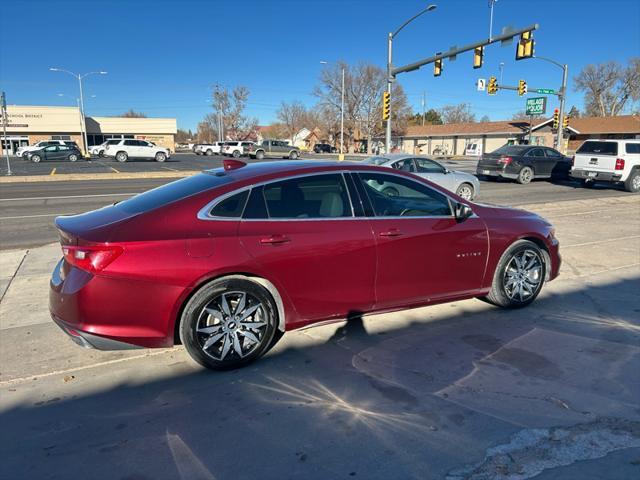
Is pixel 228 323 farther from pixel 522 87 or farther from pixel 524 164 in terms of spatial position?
pixel 522 87

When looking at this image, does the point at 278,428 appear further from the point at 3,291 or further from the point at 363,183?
the point at 3,291

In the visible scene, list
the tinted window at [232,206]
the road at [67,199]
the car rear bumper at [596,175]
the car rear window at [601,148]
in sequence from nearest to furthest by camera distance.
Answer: the tinted window at [232,206] → the road at [67,199] → the car rear bumper at [596,175] → the car rear window at [601,148]

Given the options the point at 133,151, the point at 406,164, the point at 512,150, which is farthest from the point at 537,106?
the point at 406,164

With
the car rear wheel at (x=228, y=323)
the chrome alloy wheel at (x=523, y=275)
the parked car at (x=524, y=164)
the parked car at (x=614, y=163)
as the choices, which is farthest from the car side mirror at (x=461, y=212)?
the parked car at (x=524, y=164)

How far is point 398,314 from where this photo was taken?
480 centimetres

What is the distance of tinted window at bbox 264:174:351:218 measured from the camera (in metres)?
3.78

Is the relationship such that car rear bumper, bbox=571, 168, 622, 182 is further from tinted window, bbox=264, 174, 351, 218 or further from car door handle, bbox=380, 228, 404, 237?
tinted window, bbox=264, 174, 351, 218

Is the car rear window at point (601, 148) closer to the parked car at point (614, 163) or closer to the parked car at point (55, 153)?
the parked car at point (614, 163)

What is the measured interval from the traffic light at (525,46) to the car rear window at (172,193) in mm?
20275

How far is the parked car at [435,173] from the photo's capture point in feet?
44.4

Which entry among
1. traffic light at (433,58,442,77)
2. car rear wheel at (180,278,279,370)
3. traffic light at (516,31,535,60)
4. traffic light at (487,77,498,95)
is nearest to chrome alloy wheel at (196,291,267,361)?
car rear wheel at (180,278,279,370)

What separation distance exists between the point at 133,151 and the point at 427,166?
33.7 m

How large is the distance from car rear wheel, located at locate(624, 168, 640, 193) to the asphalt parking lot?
14887 mm

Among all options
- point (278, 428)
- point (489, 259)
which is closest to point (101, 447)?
point (278, 428)
